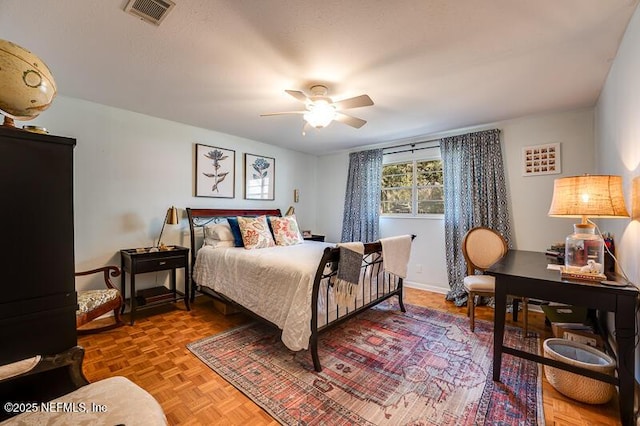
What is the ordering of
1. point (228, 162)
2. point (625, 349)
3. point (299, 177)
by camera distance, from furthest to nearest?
point (299, 177), point (228, 162), point (625, 349)

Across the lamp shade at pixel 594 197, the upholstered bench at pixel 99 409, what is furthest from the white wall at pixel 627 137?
the upholstered bench at pixel 99 409

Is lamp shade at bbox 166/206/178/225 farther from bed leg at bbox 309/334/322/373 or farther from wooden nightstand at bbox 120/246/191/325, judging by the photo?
bed leg at bbox 309/334/322/373

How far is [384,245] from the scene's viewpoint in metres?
2.49

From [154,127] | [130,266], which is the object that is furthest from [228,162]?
[130,266]

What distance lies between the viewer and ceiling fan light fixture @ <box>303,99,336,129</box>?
2334mm

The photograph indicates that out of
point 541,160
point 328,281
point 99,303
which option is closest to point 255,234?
point 328,281

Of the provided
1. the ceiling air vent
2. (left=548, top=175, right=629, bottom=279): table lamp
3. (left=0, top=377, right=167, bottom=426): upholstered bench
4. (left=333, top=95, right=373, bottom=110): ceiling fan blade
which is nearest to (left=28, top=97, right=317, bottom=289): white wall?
the ceiling air vent

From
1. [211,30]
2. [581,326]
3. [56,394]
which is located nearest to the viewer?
[56,394]

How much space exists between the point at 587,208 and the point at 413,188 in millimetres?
2697

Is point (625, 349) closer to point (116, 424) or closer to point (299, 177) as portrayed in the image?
point (116, 424)

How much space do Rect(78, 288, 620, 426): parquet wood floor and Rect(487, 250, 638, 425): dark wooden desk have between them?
0.27m

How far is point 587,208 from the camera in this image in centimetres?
166

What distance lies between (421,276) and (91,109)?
4.75 meters

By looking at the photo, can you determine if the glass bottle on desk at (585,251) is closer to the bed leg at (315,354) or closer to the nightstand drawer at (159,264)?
the bed leg at (315,354)
